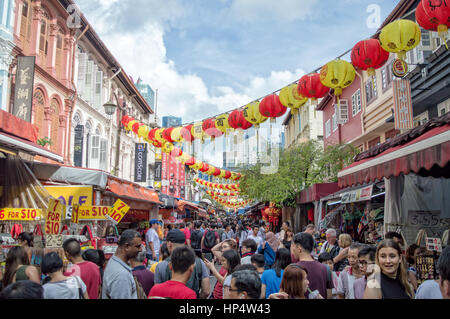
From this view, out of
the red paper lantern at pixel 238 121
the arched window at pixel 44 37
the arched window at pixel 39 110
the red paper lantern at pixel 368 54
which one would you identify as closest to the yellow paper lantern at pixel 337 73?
the red paper lantern at pixel 368 54

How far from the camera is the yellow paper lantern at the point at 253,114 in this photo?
430 inches

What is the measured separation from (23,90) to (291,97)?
9747 millimetres

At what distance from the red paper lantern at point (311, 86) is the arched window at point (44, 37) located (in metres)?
12.8

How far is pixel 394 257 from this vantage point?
12.0ft

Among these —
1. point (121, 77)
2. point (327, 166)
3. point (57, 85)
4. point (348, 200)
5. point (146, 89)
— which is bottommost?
point (348, 200)

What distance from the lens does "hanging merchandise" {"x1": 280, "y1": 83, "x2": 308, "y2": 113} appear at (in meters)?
9.47

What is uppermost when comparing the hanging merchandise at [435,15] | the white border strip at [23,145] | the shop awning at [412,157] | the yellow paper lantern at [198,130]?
the hanging merchandise at [435,15]

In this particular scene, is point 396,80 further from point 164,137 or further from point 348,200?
point 164,137

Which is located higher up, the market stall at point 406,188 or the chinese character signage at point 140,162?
the chinese character signage at point 140,162

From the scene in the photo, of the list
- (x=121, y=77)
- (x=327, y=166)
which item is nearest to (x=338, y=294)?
(x=327, y=166)

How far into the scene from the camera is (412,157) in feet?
19.5

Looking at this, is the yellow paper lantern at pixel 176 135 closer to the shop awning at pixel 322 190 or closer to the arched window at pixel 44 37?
the shop awning at pixel 322 190

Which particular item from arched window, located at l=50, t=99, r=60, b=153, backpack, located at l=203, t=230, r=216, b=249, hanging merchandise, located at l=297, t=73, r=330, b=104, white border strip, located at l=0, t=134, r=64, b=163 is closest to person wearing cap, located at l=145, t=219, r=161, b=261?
backpack, located at l=203, t=230, r=216, b=249

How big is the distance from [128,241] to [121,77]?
23.9 metres
